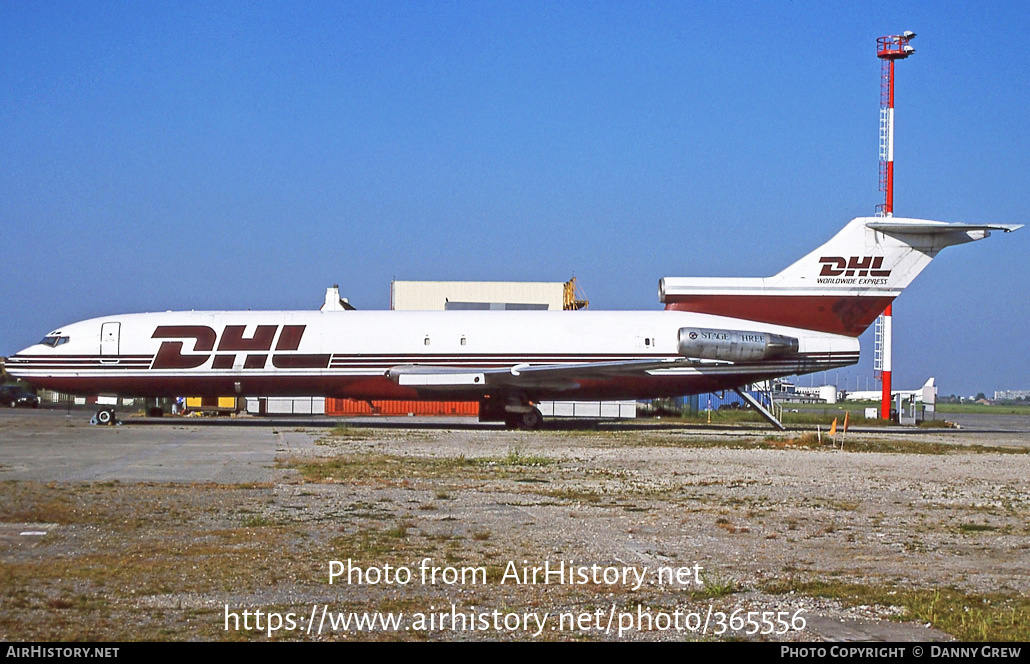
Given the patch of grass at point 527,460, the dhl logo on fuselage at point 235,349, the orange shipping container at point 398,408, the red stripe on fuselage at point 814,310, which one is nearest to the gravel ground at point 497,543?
the patch of grass at point 527,460

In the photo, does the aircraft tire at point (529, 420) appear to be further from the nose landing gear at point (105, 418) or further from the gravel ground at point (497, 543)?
the nose landing gear at point (105, 418)

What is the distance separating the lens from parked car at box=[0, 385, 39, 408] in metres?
58.3

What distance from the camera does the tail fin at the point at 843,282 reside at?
33.0 metres

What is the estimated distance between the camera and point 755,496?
46.5 feet

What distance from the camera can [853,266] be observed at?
33.3m

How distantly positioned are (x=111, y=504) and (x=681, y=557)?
7.43 m

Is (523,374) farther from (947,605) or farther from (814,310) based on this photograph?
(947,605)

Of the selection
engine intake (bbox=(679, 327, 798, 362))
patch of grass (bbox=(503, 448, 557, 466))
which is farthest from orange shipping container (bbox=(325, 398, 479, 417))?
patch of grass (bbox=(503, 448, 557, 466))

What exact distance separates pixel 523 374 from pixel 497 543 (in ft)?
75.7

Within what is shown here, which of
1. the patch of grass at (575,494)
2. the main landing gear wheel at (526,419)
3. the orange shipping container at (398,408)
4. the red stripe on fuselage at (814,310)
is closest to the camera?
the patch of grass at (575,494)

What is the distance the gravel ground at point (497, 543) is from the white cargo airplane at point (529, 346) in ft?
42.6

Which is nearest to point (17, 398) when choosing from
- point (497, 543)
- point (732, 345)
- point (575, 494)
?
point (732, 345)

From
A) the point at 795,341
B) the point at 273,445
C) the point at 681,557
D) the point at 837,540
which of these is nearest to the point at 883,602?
the point at 681,557

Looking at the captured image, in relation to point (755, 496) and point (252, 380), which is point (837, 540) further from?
point (252, 380)
